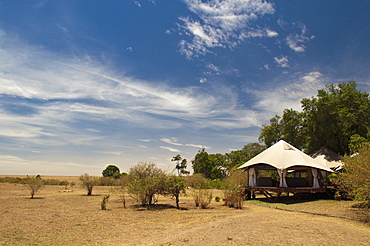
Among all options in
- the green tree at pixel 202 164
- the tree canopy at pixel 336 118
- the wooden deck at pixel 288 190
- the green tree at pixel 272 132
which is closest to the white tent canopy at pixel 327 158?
the tree canopy at pixel 336 118

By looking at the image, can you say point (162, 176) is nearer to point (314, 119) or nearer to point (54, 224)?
point (54, 224)

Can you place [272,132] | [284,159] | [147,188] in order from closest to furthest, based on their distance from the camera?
1. [147,188]
2. [284,159]
3. [272,132]

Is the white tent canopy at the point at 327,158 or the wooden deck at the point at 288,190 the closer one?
the wooden deck at the point at 288,190

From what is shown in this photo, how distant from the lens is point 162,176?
1708cm

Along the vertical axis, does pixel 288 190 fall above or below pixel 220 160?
below

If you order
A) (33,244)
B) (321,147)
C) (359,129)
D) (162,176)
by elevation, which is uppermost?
(359,129)

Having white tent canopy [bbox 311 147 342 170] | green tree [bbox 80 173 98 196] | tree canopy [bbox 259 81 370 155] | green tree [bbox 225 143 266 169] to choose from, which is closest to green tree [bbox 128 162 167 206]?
green tree [bbox 80 173 98 196]

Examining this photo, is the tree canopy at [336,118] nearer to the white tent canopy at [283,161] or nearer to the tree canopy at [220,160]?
the white tent canopy at [283,161]

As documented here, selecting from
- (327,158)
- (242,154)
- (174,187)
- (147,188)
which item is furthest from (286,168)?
(242,154)

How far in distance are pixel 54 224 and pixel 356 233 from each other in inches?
450

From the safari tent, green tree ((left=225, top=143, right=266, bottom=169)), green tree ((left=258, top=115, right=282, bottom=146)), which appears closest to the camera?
the safari tent

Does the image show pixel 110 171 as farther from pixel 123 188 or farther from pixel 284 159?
pixel 284 159

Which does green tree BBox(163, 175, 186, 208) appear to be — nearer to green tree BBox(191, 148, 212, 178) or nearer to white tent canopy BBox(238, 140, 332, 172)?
white tent canopy BBox(238, 140, 332, 172)

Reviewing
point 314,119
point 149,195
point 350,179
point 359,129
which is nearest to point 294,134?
point 314,119
